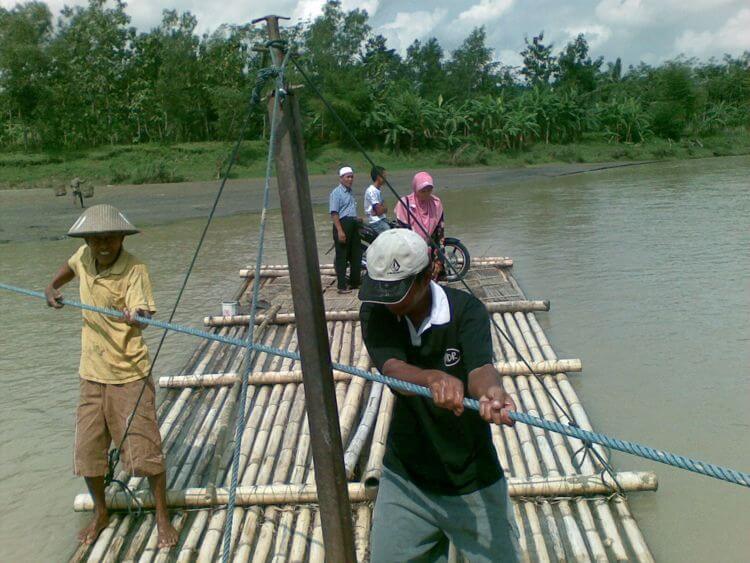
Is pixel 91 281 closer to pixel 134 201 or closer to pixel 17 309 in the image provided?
pixel 17 309

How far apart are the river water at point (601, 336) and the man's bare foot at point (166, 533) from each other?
0.65 meters

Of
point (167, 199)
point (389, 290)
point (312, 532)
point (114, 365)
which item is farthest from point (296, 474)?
point (167, 199)

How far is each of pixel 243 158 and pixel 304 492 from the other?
74.3 ft

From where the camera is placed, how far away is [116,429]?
3150mm

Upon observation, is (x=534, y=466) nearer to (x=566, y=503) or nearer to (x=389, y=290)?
(x=566, y=503)

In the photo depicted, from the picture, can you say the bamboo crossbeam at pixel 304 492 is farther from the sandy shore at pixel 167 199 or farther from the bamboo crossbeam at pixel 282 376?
the sandy shore at pixel 167 199

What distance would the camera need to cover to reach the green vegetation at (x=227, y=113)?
2578 centimetres

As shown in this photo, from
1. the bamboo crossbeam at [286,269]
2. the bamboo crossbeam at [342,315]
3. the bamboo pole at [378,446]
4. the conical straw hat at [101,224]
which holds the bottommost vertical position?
the bamboo crossbeam at [286,269]

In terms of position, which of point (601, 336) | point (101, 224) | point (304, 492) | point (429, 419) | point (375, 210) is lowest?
point (601, 336)

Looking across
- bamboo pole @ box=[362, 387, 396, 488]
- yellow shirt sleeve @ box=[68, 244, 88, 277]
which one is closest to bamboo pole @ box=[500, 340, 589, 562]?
bamboo pole @ box=[362, 387, 396, 488]

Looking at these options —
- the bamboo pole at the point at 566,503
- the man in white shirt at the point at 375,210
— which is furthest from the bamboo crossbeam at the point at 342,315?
the man in white shirt at the point at 375,210

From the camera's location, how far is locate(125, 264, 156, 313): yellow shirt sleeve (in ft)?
10.00

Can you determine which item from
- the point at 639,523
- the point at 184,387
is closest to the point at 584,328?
the point at 639,523

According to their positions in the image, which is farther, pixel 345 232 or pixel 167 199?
pixel 167 199
